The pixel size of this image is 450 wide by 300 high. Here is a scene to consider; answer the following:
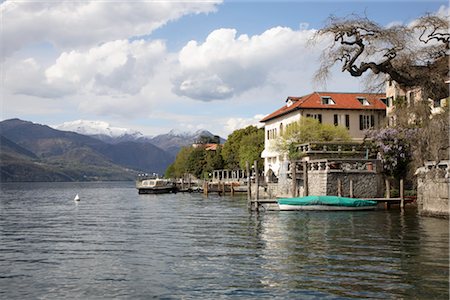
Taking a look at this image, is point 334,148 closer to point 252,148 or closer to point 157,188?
point 252,148

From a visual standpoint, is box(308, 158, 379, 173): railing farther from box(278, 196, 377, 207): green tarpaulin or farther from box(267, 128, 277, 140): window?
box(267, 128, 277, 140): window

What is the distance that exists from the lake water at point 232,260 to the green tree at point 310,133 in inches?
1025

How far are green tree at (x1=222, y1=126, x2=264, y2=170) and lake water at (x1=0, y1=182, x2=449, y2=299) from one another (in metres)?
63.5

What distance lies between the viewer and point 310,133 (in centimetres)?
5781

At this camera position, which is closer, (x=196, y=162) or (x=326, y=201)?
(x=326, y=201)

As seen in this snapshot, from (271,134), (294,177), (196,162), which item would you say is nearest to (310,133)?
(294,177)

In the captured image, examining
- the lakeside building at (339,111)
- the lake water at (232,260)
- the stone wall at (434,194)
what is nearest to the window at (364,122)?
the lakeside building at (339,111)

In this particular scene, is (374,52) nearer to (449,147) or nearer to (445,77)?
(445,77)

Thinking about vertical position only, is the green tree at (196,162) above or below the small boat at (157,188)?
above

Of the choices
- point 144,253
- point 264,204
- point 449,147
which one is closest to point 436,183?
point 449,147

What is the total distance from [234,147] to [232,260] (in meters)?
79.1

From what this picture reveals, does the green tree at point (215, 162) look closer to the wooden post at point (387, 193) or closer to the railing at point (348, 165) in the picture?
the railing at point (348, 165)

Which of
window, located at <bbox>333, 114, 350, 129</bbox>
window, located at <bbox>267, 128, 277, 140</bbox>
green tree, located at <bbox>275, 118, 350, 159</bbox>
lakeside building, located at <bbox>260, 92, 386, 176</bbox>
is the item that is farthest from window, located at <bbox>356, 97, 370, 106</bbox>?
window, located at <bbox>267, 128, 277, 140</bbox>

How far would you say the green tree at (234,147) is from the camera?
95562 millimetres
